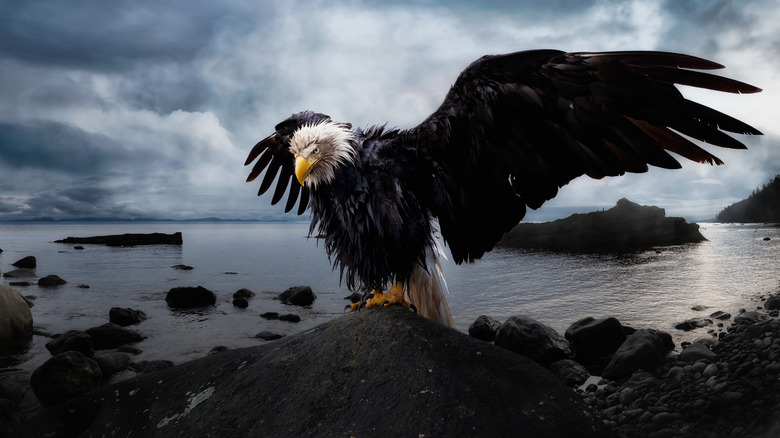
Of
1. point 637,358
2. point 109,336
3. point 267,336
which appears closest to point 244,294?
point 267,336

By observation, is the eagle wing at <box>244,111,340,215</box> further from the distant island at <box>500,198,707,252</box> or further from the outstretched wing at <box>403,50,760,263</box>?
the distant island at <box>500,198,707,252</box>

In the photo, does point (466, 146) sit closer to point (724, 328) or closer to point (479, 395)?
point (479, 395)

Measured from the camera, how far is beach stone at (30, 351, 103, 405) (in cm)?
614

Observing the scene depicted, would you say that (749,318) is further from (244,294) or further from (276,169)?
(244,294)

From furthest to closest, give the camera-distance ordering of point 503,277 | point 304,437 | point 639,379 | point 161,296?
point 503,277 < point 161,296 < point 639,379 < point 304,437

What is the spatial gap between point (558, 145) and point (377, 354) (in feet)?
6.68

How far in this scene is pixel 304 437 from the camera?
9.36 ft

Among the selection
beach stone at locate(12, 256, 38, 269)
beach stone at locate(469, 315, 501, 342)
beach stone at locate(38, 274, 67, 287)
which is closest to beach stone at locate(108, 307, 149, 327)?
beach stone at locate(38, 274, 67, 287)

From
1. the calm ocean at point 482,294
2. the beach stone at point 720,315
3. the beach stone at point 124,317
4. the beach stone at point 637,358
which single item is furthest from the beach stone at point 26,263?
the beach stone at point 720,315

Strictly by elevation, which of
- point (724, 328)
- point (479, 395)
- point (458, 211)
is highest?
point (458, 211)

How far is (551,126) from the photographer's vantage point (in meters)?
3.13

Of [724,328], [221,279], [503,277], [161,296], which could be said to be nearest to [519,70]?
[724,328]

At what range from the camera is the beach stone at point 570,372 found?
21.3 feet

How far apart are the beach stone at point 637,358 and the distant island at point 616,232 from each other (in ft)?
61.7
